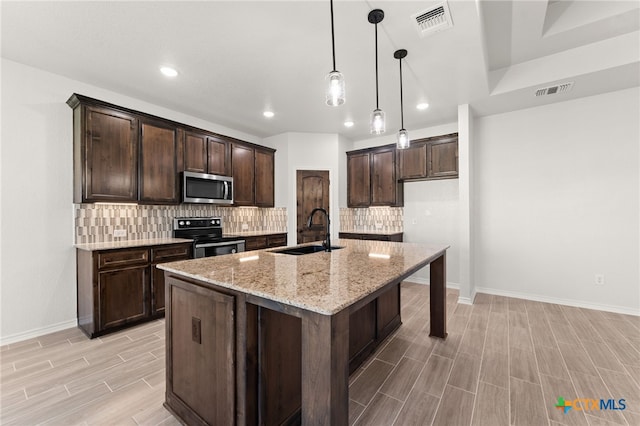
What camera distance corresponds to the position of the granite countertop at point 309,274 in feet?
3.64

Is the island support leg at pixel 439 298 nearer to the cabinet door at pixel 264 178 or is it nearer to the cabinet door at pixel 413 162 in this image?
the cabinet door at pixel 413 162

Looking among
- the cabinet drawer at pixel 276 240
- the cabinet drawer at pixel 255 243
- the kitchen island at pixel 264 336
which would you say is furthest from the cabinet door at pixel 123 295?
the cabinet drawer at pixel 276 240

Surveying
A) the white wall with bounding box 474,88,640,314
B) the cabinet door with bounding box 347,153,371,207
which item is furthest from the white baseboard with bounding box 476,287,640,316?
the cabinet door with bounding box 347,153,371,207

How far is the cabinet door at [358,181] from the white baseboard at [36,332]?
4.40 metres

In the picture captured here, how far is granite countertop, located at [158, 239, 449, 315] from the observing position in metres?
1.11

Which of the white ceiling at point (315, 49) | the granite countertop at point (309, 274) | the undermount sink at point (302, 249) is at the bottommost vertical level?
the undermount sink at point (302, 249)

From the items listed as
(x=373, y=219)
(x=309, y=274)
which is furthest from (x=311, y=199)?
(x=309, y=274)

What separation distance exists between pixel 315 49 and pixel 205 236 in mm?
2874

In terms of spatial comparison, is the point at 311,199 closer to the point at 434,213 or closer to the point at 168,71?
the point at 434,213

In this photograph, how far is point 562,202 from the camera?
144 inches

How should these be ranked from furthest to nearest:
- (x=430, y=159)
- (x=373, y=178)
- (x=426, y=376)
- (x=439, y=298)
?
1. (x=373, y=178)
2. (x=430, y=159)
3. (x=439, y=298)
4. (x=426, y=376)

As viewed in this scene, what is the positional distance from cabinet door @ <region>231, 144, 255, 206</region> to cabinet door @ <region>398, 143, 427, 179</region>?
266 cm

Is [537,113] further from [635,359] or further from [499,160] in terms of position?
[635,359]

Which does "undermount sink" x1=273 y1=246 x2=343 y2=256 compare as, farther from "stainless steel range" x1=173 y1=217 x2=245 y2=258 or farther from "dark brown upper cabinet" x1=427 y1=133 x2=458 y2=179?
"dark brown upper cabinet" x1=427 y1=133 x2=458 y2=179
